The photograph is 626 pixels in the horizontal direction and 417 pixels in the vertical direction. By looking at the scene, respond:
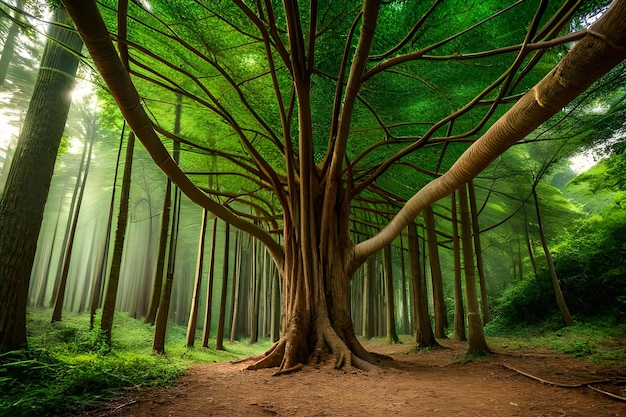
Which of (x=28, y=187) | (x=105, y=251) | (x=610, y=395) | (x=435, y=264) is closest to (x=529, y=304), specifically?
(x=435, y=264)

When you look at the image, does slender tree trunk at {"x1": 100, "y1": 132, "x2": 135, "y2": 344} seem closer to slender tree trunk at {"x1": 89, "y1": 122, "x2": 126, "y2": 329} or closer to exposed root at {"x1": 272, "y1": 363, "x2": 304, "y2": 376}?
slender tree trunk at {"x1": 89, "y1": 122, "x2": 126, "y2": 329}

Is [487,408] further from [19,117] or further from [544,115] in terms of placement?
[19,117]

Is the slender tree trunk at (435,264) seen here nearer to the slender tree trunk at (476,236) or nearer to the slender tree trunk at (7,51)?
the slender tree trunk at (476,236)

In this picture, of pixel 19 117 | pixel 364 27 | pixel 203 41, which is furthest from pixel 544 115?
pixel 19 117

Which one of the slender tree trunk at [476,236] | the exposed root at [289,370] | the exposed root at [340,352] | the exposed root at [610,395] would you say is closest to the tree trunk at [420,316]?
the slender tree trunk at [476,236]

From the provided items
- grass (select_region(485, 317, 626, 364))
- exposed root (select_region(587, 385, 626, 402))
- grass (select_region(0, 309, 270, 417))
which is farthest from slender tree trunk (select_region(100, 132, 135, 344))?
grass (select_region(485, 317, 626, 364))

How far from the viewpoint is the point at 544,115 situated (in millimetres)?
1948

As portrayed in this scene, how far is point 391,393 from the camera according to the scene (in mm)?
3025

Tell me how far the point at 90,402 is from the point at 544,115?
3816 mm

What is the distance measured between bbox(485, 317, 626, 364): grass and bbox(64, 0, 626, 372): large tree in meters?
3.27

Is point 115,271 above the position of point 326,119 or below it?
below

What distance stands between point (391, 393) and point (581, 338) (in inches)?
216

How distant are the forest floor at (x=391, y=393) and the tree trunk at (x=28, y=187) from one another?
1855mm

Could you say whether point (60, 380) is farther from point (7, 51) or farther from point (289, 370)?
point (7, 51)
